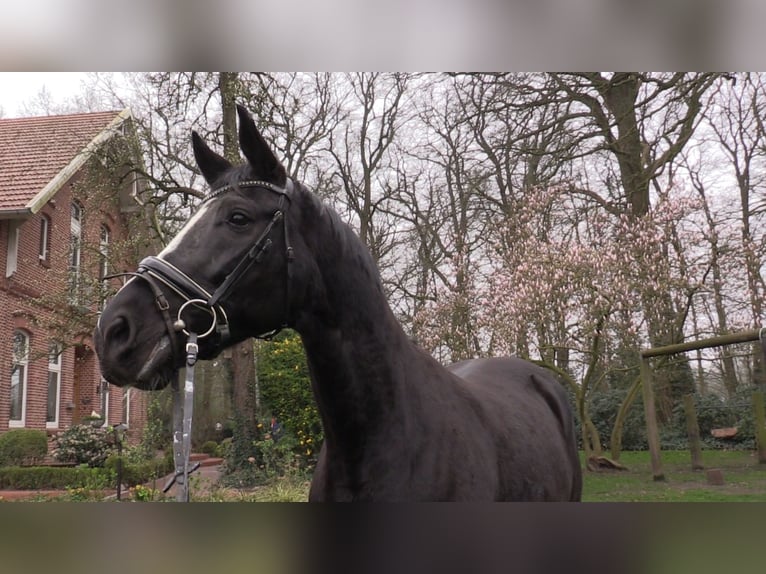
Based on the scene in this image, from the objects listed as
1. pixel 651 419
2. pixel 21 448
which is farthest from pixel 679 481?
pixel 21 448

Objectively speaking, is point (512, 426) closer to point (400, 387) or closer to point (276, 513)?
point (400, 387)

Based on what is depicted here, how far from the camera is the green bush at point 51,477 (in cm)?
654

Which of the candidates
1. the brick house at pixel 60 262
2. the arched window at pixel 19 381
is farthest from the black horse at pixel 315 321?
the arched window at pixel 19 381

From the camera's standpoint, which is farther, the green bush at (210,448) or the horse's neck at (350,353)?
the green bush at (210,448)

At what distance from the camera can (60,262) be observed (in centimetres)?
755

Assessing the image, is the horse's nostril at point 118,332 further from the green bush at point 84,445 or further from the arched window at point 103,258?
the arched window at point 103,258

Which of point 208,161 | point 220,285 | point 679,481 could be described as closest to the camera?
point 220,285

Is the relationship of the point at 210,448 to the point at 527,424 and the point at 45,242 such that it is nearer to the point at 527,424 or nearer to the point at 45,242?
the point at 45,242

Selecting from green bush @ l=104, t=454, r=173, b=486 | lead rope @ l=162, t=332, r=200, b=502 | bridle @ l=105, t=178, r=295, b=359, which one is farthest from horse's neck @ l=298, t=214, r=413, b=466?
green bush @ l=104, t=454, r=173, b=486

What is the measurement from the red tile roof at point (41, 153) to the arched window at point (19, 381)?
1727mm

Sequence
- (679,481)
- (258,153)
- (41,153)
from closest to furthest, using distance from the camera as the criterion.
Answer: (258,153) < (679,481) < (41,153)

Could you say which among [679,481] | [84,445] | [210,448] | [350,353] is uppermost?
[350,353]

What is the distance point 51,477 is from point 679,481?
24.2 ft

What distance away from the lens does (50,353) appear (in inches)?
283
